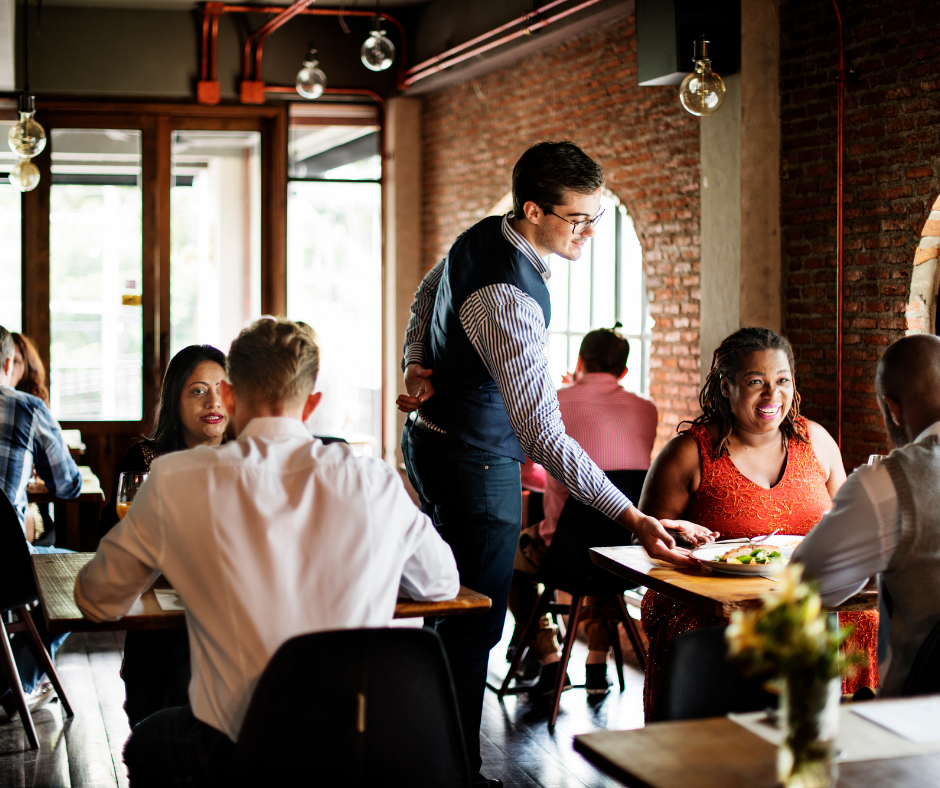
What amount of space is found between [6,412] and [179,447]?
1.16 metres

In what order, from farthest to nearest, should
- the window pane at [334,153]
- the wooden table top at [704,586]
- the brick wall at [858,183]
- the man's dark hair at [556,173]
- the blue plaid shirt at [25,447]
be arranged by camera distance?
the window pane at [334,153] → the brick wall at [858,183] → the blue plaid shirt at [25,447] → the man's dark hair at [556,173] → the wooden table top at [704,586]

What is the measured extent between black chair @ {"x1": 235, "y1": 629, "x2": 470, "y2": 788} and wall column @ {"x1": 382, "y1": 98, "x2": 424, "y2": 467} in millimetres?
6536

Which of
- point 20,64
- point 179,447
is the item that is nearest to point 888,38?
point 179,447

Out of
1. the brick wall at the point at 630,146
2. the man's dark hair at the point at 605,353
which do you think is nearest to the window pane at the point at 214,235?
the brick wall at the point at 630,146

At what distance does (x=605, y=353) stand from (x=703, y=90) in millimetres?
1158

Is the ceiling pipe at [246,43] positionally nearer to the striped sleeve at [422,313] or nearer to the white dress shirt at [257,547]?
the striped sleeve at [422,313]

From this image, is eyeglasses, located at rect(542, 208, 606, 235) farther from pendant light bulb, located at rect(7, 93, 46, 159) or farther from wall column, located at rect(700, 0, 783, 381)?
pendant light bulb, located at rect(7, 93, 46, 159)

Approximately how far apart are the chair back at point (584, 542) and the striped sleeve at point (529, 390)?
4.04 feet

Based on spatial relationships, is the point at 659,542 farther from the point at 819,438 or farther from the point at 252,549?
the point at 252,549

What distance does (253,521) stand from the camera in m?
1.75

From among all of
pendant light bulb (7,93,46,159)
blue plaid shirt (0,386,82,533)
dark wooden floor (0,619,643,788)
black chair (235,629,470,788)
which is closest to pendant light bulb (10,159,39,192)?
pendant light bulb (7,93,46,159)

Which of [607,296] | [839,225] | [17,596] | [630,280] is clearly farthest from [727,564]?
[607,296]

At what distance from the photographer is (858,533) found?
6.70ft

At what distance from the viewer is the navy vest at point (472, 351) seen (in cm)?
286
